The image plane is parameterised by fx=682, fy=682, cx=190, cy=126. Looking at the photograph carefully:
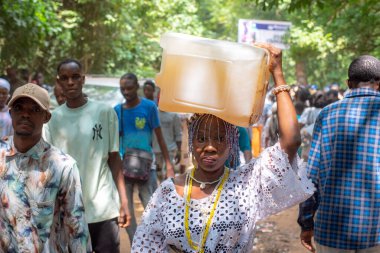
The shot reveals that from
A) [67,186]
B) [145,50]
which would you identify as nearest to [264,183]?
[67,186]

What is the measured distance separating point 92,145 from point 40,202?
4.70 feet

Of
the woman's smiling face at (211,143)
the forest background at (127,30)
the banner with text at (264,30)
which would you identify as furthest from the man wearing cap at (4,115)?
the banner with text at (264,30)

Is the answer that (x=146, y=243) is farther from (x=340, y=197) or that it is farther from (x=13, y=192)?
(x=340, y=197)

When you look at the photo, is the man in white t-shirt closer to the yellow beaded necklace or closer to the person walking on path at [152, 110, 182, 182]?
the yellow beaded necklace

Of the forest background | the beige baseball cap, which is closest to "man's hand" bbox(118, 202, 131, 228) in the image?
the beige baseball cap

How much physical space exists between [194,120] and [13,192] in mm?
995

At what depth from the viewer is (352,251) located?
4.13m

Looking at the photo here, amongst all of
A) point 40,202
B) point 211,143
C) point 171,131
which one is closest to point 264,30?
point 171,131

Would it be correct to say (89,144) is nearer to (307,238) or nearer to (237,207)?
(307,238)

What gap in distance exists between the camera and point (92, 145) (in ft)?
15.9

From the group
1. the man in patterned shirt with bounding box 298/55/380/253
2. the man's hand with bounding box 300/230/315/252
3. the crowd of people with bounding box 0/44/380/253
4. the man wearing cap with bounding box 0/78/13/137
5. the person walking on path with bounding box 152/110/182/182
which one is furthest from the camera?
the person walking on path with bounding box 152/110/182/182

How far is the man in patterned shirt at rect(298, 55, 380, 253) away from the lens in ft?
13.4

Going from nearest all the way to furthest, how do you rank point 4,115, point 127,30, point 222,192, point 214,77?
point 214,77, point 222,192, point 4,115, point 127,30

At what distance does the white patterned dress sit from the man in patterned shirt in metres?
1.13
